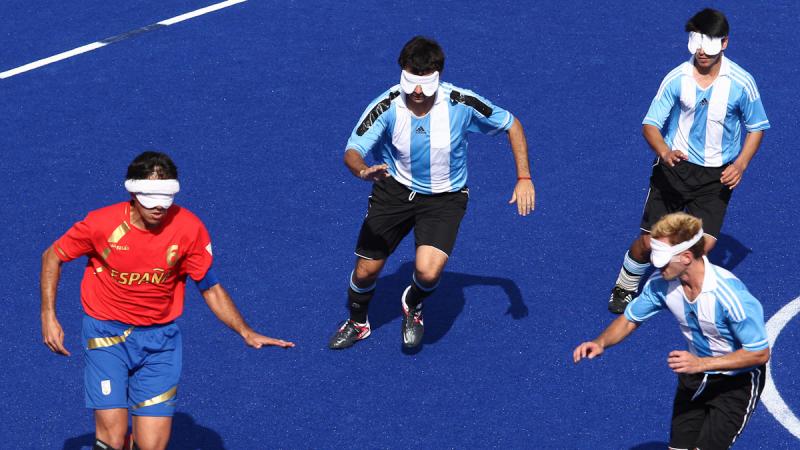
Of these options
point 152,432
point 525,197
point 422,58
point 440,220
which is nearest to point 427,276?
point 440,220

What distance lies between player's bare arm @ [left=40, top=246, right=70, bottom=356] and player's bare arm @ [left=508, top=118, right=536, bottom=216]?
3.50 meters

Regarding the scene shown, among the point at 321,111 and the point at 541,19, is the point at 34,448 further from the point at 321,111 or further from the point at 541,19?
the point at 541,19

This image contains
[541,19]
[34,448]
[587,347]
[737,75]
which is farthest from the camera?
[541,19]

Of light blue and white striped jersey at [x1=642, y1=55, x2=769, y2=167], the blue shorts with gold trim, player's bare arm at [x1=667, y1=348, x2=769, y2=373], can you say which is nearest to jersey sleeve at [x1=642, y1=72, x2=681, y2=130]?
light blue and white striped jersey at [x1=642, y1=55, x2=769, y2=167]

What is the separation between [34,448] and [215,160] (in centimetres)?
461

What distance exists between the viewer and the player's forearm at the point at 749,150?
9703 mm

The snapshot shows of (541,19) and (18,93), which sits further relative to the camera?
(541,19)

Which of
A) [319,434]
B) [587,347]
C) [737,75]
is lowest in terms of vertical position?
[319,434]

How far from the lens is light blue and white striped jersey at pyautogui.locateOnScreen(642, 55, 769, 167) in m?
9.80

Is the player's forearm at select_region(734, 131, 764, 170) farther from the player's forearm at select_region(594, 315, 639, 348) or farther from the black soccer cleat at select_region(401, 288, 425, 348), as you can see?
the black soccer cleat at select_region(401, 288, 425, 348)

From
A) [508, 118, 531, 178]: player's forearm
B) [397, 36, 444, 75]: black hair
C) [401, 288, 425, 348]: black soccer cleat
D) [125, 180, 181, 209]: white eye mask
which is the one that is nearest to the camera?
[125, 180, 181, 209]: white eye mask

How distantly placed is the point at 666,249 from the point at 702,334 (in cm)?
72

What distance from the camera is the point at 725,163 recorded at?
10.0 metres

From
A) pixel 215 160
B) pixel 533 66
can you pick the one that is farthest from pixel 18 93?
pixel 533 66
